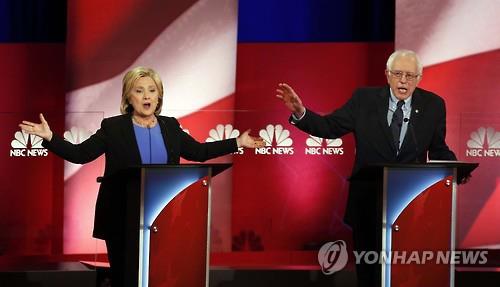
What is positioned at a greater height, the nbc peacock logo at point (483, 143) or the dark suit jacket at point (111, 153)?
the nbc peacock logo at point (483, 143)

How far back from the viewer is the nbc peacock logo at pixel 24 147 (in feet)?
16.6

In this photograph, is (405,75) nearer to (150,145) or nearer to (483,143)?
(150,145)

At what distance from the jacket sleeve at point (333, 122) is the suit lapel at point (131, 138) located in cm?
72

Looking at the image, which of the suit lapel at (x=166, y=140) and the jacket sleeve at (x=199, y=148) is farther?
the jacket sleeve at (x=199, y=148)

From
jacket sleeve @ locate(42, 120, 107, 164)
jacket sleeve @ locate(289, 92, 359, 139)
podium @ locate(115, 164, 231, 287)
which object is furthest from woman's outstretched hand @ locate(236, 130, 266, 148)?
jacket sleeve @ locate(42, 120, 107, 164)

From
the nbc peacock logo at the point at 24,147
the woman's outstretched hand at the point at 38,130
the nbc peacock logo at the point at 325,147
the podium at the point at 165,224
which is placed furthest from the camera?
the nbc peacock logo at the point at 325,147

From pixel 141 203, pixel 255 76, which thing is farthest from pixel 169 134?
pixel 255 76

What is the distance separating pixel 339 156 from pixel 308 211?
1.23 ft

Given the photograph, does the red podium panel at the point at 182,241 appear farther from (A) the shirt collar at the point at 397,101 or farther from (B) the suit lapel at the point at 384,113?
(A) the shirt collar at the point at 397,101

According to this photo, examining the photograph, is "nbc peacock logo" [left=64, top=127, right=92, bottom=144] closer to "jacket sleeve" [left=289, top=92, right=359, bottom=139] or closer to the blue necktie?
"jacket sleeve" [left=289, top=92, right=359, bottom=139]

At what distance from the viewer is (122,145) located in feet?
12.4

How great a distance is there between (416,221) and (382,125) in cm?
52

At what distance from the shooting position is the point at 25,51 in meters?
6.18

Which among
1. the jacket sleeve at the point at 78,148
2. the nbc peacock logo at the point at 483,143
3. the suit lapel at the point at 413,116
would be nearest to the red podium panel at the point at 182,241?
the jacket sleeve at the point at 78,148
